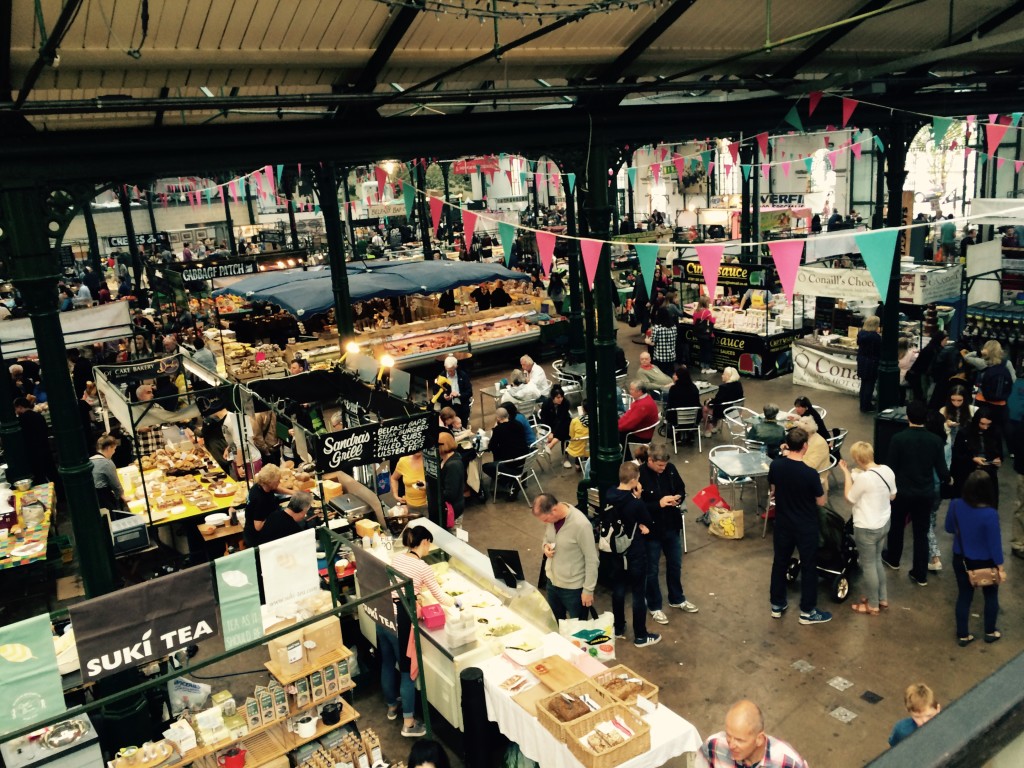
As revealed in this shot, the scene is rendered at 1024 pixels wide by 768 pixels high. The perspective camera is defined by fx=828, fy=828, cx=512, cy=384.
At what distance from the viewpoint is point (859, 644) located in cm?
697

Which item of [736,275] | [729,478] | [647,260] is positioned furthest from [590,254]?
[736,275]

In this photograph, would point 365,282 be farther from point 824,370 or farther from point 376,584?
point 376,584

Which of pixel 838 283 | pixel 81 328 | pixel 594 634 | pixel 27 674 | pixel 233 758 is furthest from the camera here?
pixel 838 283

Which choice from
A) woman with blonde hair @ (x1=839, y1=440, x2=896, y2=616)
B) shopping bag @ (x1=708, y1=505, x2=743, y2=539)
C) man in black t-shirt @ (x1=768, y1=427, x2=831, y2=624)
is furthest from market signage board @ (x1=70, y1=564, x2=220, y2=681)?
shopping bag @ (x1=708, y1=505, x2=743, y2=539)

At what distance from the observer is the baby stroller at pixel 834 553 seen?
765 cm

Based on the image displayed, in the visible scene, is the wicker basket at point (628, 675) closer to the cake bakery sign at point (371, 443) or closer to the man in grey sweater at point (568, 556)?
the man in grey sweater at point (568, 556)

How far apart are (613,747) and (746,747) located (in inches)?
38.4

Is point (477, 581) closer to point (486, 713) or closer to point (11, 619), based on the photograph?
point (486, 713)

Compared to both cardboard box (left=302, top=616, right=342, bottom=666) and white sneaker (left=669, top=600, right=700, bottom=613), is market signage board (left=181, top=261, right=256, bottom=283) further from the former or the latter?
white sneaker (left=669, top=600, right=700, bottom=613)

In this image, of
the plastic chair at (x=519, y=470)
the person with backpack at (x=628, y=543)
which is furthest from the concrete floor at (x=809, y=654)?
the plastic chair at (x=519, y=470)

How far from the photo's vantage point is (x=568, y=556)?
6574 mm

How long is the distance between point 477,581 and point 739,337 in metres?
10.2

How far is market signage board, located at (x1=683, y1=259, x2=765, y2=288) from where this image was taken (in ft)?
50.4

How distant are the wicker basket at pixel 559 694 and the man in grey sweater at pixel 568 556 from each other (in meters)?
1.48
